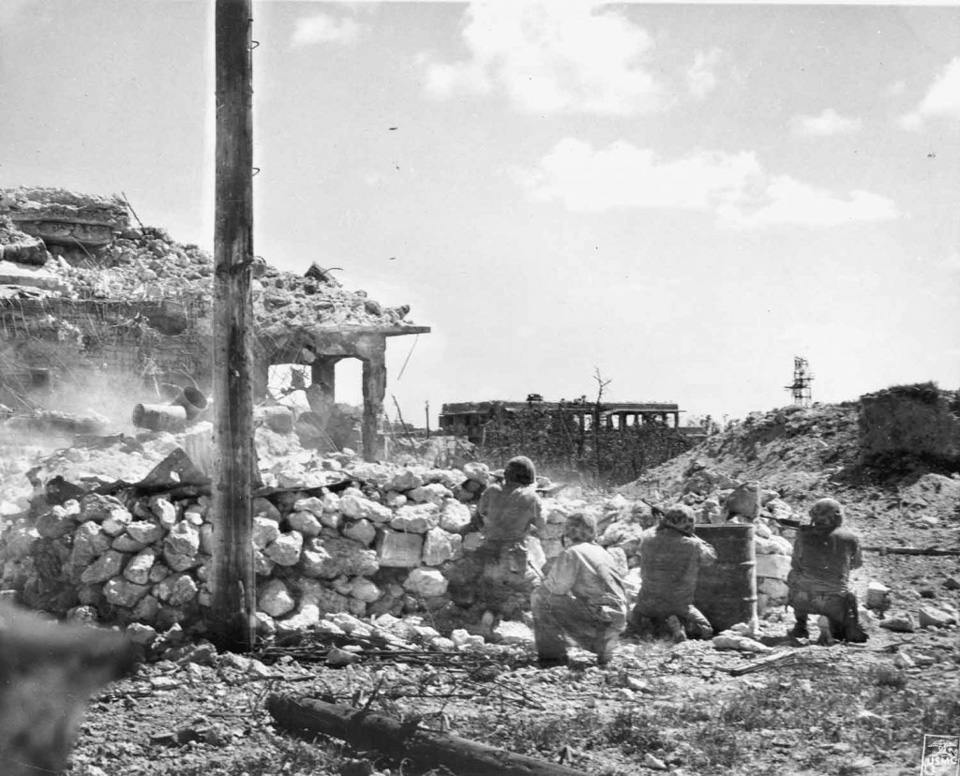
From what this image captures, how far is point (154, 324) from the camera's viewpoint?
15.4 metres

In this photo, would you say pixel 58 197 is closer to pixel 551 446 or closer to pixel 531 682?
pixel 551 446

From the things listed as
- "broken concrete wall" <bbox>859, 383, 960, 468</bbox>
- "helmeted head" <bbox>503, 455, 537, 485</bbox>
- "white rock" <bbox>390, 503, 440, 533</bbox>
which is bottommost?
"white rock" <bbox>390, 503, 440, 533</bbox>

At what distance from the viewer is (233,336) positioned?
6852mm

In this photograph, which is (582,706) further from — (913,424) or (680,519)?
(913,424)

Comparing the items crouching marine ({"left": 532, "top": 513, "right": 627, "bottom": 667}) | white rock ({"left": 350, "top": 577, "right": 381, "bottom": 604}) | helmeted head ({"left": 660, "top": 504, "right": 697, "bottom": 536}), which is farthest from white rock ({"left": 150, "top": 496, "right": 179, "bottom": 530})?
helmeted head ({"left": 660, "top": 504, "right": 697, "bottom": 536})

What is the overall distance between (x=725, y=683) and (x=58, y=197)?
58.6 ft

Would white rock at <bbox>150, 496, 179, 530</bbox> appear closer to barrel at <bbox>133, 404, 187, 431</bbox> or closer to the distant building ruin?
barrel at <bbox>133, 404, 187, 431</bbox>

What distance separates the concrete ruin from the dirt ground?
8827 mm

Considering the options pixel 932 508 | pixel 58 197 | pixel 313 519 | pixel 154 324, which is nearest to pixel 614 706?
pixel 313 519

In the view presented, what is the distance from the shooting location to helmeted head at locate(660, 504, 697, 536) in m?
7.86

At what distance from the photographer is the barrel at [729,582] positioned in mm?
8328

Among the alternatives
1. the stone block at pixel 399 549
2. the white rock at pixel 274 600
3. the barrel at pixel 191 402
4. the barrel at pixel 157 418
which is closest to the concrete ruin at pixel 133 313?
the barrel at pixel 191 402

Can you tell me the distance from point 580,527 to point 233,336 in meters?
2.97

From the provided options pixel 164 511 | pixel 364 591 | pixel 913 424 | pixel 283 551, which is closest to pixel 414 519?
pixel 364 591
